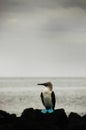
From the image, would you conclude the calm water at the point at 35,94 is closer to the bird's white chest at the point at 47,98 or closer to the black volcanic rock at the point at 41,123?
the bird's white chest at the point at 47,98

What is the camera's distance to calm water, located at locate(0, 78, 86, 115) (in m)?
1.76

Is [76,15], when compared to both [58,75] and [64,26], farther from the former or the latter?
[58,75]

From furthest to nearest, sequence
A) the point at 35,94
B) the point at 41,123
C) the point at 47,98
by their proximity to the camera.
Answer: the point at 35,94
the point at 47,98
the point at 41,123

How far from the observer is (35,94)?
1765mm

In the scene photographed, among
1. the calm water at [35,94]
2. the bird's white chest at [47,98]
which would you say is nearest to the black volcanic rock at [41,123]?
the bird's white chest at [47,98]

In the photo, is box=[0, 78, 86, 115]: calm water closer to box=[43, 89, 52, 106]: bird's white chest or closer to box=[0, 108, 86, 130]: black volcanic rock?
box=[43, 89, 52, 106]: bird's white chest

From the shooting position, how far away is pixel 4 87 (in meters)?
1.78

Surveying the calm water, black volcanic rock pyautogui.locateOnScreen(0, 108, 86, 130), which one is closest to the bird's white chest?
the calm water

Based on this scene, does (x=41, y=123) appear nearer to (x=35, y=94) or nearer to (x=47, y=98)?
(x=47, y=98)

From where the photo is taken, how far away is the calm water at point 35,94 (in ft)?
5.78

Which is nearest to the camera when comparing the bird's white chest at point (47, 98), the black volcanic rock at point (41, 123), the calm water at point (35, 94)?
the black volcanic rock at point (41, 123)

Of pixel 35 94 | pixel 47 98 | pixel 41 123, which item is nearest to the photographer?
pixel 41 123

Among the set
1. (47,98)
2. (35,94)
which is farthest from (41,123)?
(35,94)

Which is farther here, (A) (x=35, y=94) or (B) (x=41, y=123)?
(A) (x=35, y=94)
